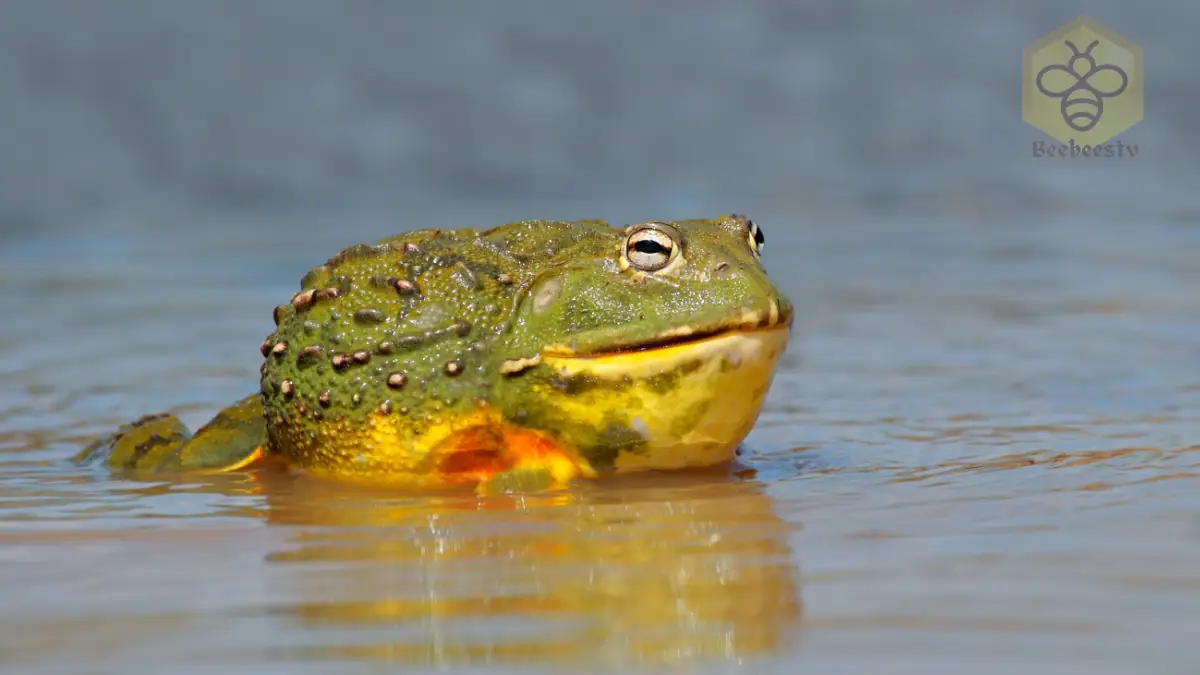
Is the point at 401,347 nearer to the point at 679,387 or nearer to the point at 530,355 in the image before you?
the point at 530,355

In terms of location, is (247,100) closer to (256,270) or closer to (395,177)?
(395,177)

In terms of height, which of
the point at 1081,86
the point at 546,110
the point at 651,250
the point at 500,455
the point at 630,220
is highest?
the point at 546,110

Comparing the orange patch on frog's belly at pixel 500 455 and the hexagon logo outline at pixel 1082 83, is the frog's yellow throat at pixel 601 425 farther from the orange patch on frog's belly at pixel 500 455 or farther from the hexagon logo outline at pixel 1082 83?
the hexagon logo outline at pixel 1082 83

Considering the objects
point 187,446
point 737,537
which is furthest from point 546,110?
point 737,537

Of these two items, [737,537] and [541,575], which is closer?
[541,575]

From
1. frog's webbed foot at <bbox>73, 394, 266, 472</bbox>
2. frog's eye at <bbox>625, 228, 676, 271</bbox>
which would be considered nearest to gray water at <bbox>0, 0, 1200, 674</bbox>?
frog's webbed foot at <bbox>73, 394, 266, 472</bbox>

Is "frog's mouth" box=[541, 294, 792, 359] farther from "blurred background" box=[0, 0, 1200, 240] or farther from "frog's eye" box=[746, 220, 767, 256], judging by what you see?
"blurred background" box=[0, 0, 1200, 240]
